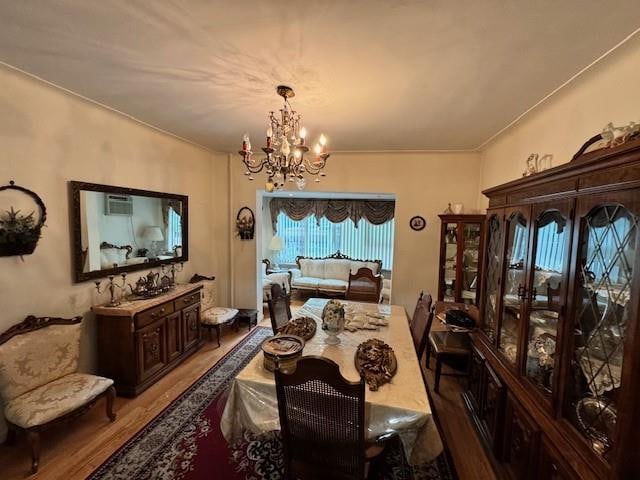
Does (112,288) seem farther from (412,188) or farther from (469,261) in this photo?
(469,261)

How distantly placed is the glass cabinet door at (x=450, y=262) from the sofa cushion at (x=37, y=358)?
153 inches

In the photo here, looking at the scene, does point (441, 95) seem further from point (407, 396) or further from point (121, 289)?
point (121, 289)

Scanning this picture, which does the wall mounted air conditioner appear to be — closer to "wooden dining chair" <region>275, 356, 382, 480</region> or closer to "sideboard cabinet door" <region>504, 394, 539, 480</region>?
"wooden dining chair" <region>275, 356, 382, 480</region>

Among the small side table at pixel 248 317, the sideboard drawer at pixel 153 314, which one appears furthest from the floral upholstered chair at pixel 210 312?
the sideboard drawer at pixel 153 314

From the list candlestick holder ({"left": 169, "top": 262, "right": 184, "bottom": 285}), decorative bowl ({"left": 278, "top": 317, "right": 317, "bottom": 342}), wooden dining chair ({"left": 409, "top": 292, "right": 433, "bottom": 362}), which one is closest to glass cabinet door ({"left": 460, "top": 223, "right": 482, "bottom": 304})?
wooden dining chair ({"left": 409, "top": 292, "right": 433, "bottom": 362})

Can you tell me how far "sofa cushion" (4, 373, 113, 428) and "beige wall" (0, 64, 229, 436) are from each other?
0.52 metres

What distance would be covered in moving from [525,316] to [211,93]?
2.70 meters

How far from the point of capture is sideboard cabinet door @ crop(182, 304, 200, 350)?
11.0 ft

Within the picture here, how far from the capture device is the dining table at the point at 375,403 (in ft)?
4.82

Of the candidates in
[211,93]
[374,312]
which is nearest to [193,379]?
[374,312]

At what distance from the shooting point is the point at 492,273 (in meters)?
2.36

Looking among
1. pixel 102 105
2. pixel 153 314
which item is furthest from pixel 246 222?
pixel 102 105

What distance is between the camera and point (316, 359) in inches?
51.1

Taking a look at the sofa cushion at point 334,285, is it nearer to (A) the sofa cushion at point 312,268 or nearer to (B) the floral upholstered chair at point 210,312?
(A) the sofa cushion at point 312,268
